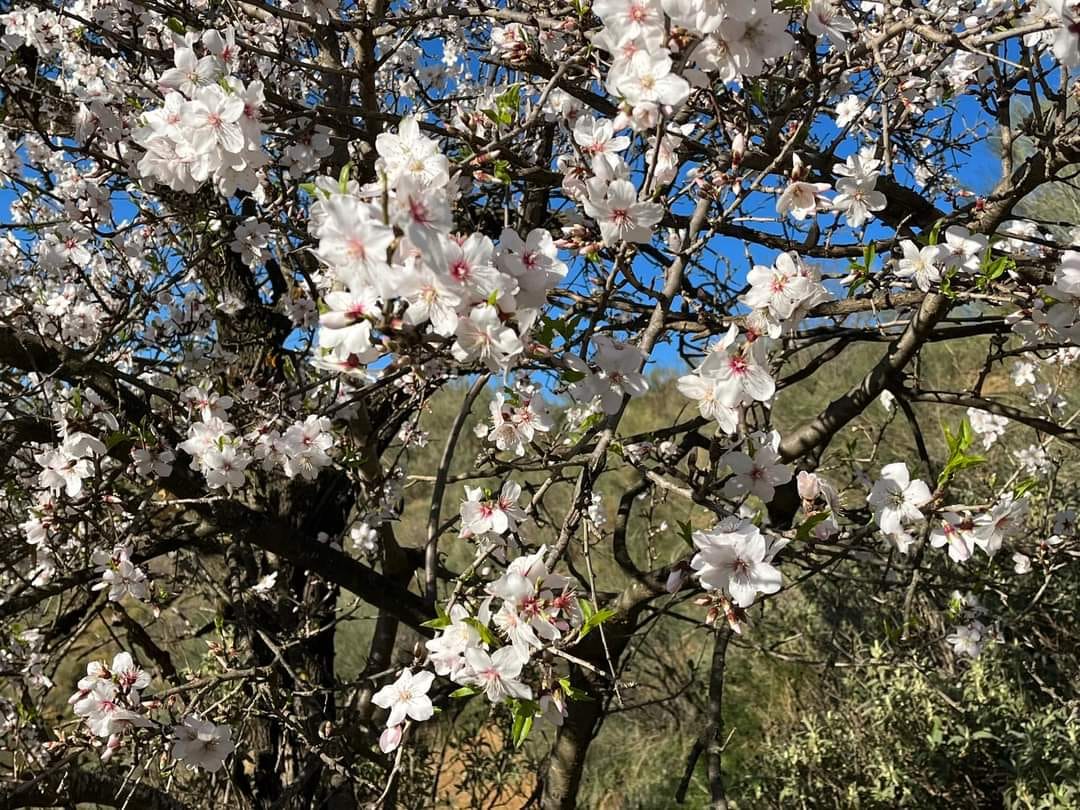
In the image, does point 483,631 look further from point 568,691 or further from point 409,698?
point 409,698

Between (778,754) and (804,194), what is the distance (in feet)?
12.3

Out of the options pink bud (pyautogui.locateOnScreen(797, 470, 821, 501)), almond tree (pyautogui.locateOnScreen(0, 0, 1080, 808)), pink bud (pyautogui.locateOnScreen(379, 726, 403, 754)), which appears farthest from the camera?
pink bud (pyautogui.locateOnScreen(379, 726, 403, 754))

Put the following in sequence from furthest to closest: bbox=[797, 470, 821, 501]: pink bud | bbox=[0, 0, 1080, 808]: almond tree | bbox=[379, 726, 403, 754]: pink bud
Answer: bbox=[379, 726, 403, 754]: pink bud
bbox=[797, 470, 821, 501]: pink bud
bbox=[0, 0, 1080, 808]: almond tree

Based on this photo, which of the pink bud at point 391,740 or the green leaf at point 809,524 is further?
the pink bud at point 391,740

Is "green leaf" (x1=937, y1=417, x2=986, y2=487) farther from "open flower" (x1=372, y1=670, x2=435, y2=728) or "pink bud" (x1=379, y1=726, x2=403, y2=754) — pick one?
"pink bud" (x1=379, y1=726, x2=403, y2=754)

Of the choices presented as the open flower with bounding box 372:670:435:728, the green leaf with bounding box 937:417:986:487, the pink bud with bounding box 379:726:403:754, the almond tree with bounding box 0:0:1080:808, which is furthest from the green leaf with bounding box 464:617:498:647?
the green leaf with bounding box 937:417:986:487

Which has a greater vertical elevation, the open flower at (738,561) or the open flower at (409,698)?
the open flower at (738,561)

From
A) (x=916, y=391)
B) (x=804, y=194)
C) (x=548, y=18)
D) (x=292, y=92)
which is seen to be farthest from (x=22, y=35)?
(x=916, y=391)

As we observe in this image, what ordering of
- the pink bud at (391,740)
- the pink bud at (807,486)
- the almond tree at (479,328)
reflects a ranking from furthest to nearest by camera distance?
the pink bud at (391,740), the pink bud at (807,486), the almond tree at (479,328)

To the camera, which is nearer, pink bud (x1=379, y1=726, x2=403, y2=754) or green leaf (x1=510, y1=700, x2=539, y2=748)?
green leaf (x1=510, y1=700, x2=539, y2=748)

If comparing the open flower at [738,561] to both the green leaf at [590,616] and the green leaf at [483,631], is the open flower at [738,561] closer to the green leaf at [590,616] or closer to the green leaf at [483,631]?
the green leaf at [590,616]

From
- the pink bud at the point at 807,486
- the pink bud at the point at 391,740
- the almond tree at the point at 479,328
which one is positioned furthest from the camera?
the pink bud at the point at 391,740

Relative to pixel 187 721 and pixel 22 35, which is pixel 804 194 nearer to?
pixel 187 721

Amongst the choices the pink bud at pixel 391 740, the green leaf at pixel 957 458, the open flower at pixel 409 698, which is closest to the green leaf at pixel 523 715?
the open flower at pixel 409 698
